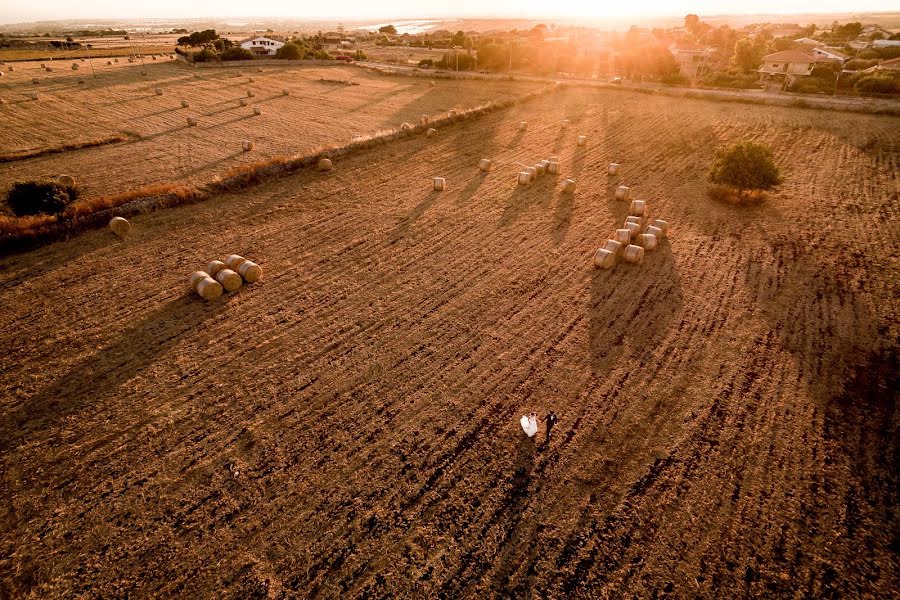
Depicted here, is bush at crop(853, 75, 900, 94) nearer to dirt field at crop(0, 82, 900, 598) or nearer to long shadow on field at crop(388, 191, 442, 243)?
dirt field at crop(0, 82, 900, 598)

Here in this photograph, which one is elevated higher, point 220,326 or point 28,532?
point 220,326

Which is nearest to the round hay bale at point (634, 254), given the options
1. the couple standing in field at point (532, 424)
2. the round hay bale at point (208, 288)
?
the couple standing in field at point (532, 424)

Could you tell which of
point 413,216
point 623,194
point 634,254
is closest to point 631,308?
point 634,254

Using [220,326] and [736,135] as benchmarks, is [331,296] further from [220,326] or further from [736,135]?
[736,135]

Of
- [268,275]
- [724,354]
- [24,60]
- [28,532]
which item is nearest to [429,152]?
[268,275]

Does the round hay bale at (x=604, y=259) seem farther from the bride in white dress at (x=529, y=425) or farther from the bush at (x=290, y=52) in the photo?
the bush at (x=290, y=52)

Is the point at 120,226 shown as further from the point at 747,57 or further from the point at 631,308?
the point at 747,57
